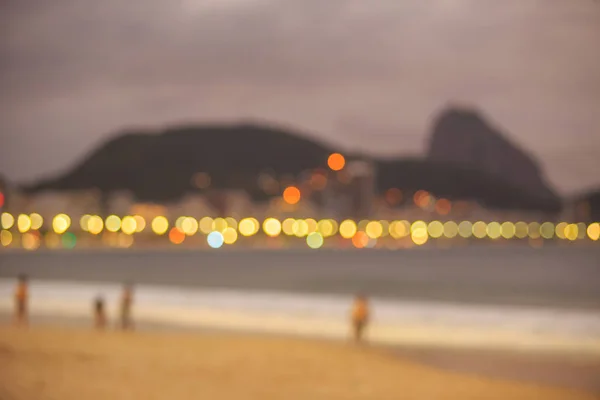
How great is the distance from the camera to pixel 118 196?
3350 centimetres

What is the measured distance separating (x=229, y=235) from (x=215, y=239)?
3.99 feet

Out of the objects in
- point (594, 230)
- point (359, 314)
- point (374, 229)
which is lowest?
point (359, 314)

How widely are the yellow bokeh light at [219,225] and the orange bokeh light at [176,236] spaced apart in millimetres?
2497

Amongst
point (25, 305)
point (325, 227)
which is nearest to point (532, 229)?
point (325, 227)

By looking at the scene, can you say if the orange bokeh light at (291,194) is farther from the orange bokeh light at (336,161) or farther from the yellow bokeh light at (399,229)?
the yellow bokeh light at (399,229)

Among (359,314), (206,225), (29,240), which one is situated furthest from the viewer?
(206,225)

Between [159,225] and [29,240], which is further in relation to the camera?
[159,225]

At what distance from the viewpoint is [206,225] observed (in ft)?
142

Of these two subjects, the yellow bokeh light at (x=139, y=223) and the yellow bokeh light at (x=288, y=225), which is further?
the yellow bokeh light at (x=288, y=225)

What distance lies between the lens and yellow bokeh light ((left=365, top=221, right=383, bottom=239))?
4614cm

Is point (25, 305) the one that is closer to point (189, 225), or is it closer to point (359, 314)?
point (359, 314)

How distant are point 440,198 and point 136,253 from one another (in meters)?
22.1

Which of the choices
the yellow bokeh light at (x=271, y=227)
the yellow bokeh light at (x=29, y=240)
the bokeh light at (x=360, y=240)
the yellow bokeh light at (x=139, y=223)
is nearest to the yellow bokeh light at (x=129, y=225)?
the yellow bokeh light at (x=139, y=223)

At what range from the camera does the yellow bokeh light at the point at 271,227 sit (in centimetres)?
4569
